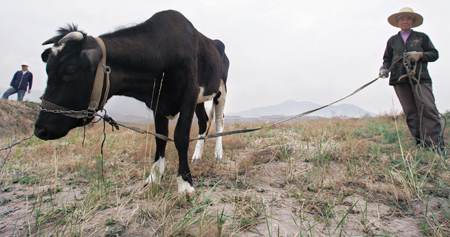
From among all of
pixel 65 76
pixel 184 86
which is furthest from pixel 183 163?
pixel 65 76

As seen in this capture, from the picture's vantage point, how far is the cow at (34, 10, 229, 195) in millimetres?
2004

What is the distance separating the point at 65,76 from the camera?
1999 millimetres

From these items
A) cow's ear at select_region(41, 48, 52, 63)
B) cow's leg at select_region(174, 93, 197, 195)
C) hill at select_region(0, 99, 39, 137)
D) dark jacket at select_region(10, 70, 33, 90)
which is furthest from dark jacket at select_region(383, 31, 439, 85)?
dark jacket at select_region(10, 70, 33, 90)

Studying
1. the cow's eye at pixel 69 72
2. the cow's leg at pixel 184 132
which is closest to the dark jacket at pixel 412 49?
the cow's leg at pixel 184 132

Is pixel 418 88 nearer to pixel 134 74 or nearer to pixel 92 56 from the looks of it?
pixel 134 74

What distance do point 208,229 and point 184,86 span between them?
155cm

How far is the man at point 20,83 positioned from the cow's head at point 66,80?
34.3 feet

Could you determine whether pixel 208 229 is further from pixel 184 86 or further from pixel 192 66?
pixel 192 66

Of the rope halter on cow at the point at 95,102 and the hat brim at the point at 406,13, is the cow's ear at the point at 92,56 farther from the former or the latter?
the hat brim at the point at 406,13

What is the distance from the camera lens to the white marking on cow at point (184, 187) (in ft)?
7.49

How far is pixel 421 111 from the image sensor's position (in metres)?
3.56

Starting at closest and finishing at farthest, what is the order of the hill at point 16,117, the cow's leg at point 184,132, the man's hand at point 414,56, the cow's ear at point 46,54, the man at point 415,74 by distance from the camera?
the cow's ear at point 46,54 → the cow's leg at point 184,132 → the man's hand at point 414,56 → the man at point 415,74 → the hill at point 16,117

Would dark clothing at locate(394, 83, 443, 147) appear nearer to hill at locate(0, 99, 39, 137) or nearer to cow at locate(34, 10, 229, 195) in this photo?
cow at locate(34, 10, 229, 195)

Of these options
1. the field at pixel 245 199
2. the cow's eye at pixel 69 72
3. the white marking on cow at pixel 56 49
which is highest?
the white marking on cow at pixel 56 49
